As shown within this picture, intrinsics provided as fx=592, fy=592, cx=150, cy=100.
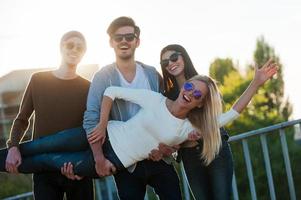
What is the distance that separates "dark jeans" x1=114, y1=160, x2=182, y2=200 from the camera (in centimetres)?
367

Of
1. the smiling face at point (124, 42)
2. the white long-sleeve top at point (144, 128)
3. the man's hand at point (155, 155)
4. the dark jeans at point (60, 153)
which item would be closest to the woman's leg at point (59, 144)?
the dark jeans at point (60, 153)

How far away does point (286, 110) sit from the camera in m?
54.8

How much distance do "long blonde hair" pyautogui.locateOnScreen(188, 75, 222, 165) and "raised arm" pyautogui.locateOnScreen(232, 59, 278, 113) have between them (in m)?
0.13

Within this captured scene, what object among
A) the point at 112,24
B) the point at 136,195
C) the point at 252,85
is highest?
the point at 112,24

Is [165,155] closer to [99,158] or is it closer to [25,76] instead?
[99,158]

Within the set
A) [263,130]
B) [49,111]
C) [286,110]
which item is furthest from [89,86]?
[286,110]

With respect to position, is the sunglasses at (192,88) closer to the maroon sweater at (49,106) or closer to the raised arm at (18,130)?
the maroon sweater at (49,106)

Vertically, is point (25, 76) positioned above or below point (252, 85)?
below

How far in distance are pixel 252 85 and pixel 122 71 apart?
83cm

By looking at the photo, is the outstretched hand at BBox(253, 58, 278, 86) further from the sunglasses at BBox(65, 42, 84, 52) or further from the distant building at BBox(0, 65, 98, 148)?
the distant building at BBox(0, 65, 98, 148)

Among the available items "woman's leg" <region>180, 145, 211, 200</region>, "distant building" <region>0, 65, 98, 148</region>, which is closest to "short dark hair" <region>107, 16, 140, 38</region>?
"woman's leg" <region>180, 145, 211, 200</region>

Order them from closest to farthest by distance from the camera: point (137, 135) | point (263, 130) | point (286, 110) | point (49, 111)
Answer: point (137, 135), point (49, 111), point (263, 130), point (286, 110)

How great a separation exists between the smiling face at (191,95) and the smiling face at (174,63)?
0.17 meters

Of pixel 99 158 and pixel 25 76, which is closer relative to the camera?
pixel 99 158
